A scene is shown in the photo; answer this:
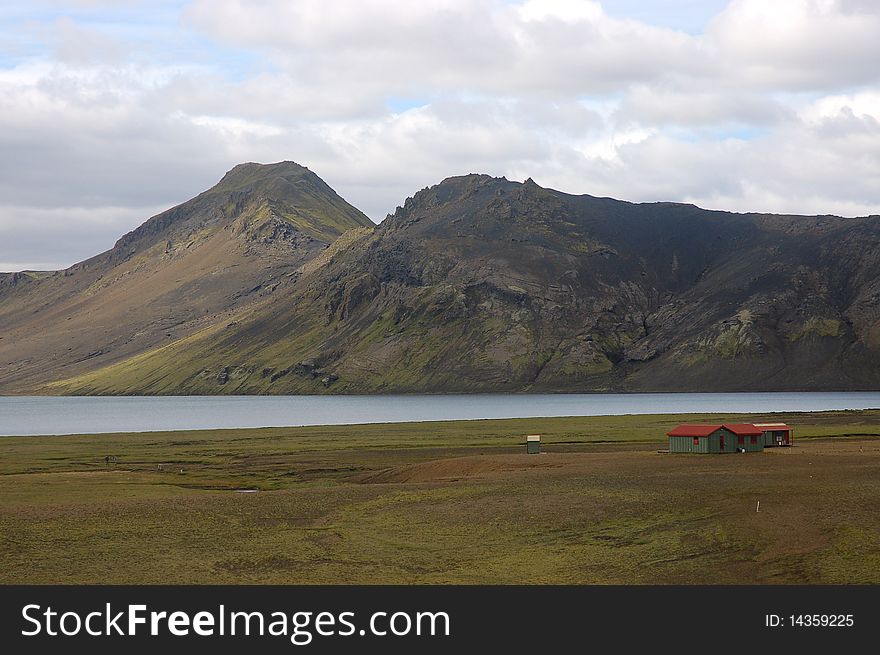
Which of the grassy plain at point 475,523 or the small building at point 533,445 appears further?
the small building at point 533,445

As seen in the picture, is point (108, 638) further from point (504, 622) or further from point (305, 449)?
point (305, 449)

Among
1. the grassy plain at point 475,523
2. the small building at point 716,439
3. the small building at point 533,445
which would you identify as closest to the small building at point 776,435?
the grassy plain at point 475,523

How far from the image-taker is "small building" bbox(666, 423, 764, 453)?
279 ft

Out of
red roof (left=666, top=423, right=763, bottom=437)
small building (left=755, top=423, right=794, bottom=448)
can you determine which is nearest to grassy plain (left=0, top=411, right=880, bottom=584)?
red roof (left=666, top=423, right=763, bottom=437)

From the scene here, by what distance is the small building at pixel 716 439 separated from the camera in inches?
3351

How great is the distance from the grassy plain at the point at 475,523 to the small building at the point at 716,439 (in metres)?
2.09

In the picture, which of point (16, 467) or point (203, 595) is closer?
point (203, 595)

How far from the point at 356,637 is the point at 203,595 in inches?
314

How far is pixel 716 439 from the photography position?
8519cm

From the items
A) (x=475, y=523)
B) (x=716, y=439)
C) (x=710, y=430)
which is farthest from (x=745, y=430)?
(x=475, y=523)

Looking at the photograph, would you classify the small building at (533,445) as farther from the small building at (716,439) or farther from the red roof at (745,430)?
the red roof at (745,430)

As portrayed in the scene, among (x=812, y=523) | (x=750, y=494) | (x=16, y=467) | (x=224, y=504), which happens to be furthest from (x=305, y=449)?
(x=812, y=523)

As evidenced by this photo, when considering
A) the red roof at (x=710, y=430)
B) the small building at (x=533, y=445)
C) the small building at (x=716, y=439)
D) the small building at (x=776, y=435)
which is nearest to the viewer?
the small building at (x=716, y=439)

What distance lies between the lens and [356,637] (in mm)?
28984
